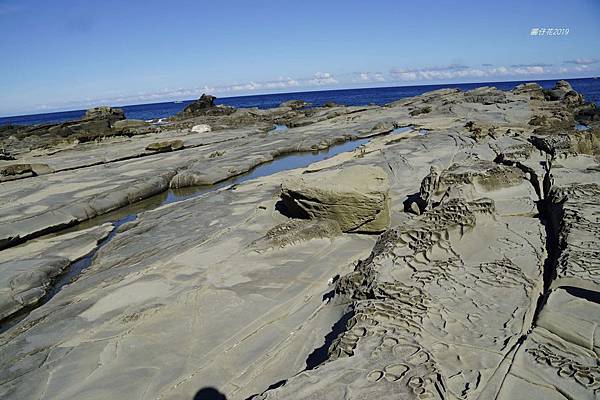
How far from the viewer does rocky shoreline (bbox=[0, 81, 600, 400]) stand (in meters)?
3.04

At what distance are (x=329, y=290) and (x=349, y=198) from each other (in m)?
1.93

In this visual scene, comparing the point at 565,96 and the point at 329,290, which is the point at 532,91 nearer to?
the point at 565,96

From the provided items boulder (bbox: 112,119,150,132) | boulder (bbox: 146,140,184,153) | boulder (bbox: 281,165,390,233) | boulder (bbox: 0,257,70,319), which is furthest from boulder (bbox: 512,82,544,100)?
boulder (bbox: 0,257,70,319)

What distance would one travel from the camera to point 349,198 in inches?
252

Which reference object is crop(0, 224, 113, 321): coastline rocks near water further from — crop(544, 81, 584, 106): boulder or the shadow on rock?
crop(544, 81, 584, 106): boulder

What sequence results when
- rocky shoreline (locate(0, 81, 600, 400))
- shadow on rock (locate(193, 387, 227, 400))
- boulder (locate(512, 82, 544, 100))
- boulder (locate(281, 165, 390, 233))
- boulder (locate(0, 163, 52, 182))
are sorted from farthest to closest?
boulder (locate(512, 82, 544, 100)) → boulder (locate(0, 163, 52, 182)) → boulder (locate(281, 165, 390, 233)) → shadow on rock (locate(193, 387, 227, 400)) → rocky shoreline (locate(0, 81, 600, 400))

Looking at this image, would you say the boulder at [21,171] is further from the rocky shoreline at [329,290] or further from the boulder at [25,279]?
the boulder at [25,279]

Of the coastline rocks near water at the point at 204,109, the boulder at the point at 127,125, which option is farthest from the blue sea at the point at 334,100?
the boulder at the point at 127,125

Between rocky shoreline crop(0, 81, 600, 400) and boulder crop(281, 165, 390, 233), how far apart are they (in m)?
0.03

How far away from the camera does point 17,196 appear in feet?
35.6

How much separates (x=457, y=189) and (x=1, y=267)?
24.0ft

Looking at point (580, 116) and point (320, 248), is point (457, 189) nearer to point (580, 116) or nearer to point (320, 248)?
point (320, 248)

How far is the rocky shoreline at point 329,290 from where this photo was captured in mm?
3035

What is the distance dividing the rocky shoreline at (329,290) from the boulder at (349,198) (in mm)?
31
